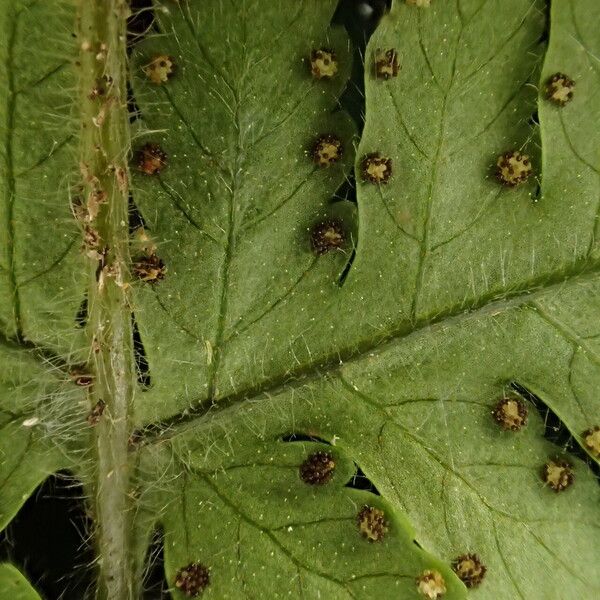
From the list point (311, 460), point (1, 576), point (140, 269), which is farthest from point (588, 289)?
point (1, 576)

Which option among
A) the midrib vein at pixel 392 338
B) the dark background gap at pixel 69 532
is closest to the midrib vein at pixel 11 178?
the dark background gap at pixel 69 532

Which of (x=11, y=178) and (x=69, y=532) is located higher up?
(x=11, y=178)

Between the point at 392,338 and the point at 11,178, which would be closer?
the point at 11,178

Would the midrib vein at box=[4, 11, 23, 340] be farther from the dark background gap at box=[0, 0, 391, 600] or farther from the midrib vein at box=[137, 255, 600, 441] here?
the midrib vein at box=[137, 255, 600, 441]

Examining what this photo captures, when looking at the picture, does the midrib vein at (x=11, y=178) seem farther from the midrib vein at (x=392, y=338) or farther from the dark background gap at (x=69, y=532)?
the midrib vein at (x=392, y=338)

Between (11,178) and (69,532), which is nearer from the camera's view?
(11,178)

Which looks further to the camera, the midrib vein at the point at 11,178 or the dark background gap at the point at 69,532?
the dark background gap at the point at 69,532

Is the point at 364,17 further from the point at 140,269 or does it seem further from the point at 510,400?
the point at 510,400

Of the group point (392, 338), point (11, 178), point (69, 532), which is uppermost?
point (11, 178)

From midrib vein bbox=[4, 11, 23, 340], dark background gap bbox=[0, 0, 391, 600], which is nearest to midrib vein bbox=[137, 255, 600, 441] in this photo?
dark background gap bbox=[0, 0, 391, 600]

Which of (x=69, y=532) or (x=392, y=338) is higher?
(x=392, y=338)

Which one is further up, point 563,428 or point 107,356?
point 107,356
